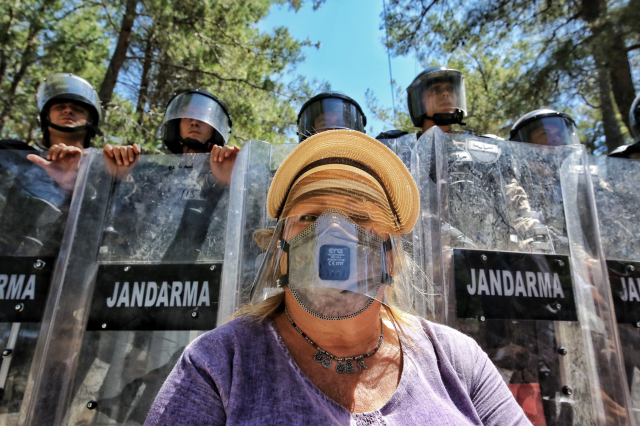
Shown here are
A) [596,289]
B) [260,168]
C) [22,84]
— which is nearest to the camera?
[596,289]

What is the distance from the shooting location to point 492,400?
1358mm

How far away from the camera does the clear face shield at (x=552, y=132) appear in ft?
11.3

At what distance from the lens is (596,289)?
230 cm

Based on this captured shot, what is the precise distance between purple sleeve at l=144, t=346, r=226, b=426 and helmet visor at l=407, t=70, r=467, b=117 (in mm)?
3352

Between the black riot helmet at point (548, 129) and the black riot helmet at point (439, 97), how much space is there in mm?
607

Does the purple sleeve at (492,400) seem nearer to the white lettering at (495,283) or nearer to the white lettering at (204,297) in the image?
the white lettering at (495,283)

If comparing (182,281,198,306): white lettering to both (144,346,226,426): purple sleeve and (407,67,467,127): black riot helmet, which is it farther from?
(407,67,467,127): black riot helmet

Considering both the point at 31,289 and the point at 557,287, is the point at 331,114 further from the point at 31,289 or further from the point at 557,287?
the point at 31,289

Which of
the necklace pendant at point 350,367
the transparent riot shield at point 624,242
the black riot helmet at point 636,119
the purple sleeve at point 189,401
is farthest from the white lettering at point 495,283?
the black riot helmet at point 636,119

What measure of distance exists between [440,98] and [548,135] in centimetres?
100

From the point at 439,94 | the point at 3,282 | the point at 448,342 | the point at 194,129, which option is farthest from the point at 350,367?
the point at 439,94

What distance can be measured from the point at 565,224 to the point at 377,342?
64.8 inches

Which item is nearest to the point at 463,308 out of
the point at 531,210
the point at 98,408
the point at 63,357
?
the point at 531,210

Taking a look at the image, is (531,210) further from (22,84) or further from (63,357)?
(22,84)
